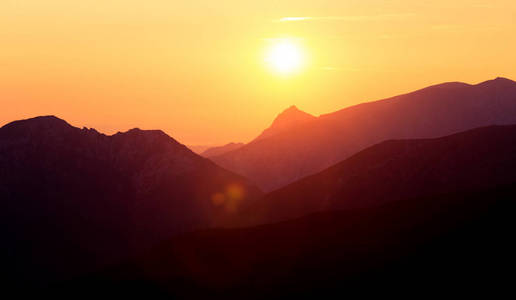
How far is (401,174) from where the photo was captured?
142875mm

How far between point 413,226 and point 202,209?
123 meters

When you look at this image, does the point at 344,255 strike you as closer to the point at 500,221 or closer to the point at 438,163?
the point at 500,221

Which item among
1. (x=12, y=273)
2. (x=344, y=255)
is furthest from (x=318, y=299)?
(x=12, y=273)

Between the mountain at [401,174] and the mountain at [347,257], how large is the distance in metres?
42.5

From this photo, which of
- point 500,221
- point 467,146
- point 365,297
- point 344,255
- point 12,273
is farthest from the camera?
point 12,273

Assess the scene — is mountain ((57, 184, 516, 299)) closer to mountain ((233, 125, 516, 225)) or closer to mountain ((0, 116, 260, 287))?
mountain ((233, 125, 516, 225))

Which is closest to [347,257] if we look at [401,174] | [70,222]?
[401,174]

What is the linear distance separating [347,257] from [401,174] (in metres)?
74.9

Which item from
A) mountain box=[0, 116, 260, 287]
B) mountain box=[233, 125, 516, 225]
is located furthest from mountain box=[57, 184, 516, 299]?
mountain box=[0, 116, 260, 287]

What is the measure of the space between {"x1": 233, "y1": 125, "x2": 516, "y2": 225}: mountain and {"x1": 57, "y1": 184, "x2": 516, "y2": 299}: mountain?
42.5 m

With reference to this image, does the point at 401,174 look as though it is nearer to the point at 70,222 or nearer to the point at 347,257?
the point at 347,257

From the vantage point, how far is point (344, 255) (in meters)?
71.6

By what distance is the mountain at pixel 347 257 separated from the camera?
60.5m

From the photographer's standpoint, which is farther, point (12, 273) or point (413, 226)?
point (12, 273)
